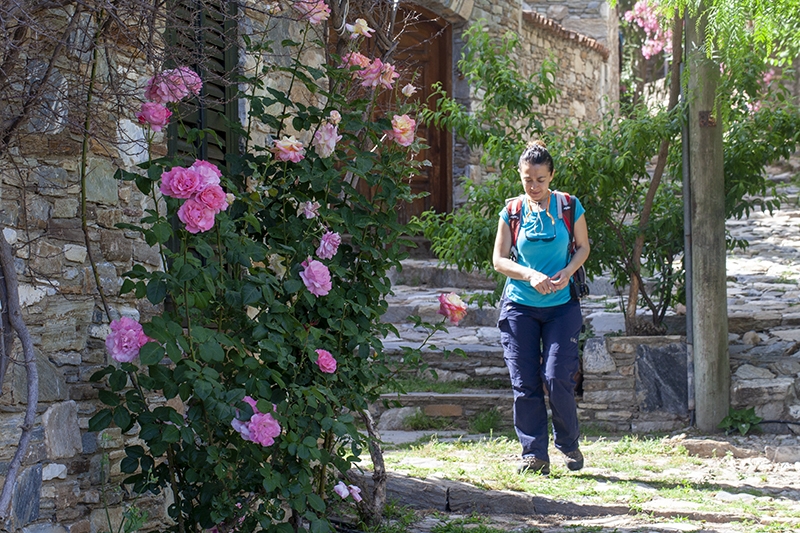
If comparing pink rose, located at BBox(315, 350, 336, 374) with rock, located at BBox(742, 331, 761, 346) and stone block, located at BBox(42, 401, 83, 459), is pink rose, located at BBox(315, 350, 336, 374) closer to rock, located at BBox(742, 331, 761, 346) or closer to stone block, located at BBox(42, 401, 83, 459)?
stone block, located at BBox(42, 401, 83, 459)

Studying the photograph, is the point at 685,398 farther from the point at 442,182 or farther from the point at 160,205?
the point at 442,182

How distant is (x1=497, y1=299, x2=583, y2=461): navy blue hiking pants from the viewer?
4219mm

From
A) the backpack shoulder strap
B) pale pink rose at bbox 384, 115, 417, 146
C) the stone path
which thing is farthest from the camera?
the backpack shoulder strap

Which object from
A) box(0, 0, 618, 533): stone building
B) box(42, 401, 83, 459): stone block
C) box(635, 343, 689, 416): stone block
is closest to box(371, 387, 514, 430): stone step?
box(635, 343, 689, 416): stone block

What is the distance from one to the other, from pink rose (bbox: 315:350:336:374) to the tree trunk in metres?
3.46

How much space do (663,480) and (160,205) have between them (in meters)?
2.78

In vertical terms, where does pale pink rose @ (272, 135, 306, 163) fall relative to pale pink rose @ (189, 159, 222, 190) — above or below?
above

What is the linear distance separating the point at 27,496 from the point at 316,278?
1.06 meters

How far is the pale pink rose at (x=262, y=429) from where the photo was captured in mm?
2555

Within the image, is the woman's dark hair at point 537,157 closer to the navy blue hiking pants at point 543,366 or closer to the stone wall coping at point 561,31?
the navy blue hiking pants at point 543,366

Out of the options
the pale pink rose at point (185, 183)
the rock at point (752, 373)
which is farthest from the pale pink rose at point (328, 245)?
the rock at point (752, 373)

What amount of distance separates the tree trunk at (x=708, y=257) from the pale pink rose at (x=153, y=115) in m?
3.88

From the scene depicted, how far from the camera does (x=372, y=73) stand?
3107 millimetres

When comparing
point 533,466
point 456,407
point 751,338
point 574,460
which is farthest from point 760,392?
point 533,466
